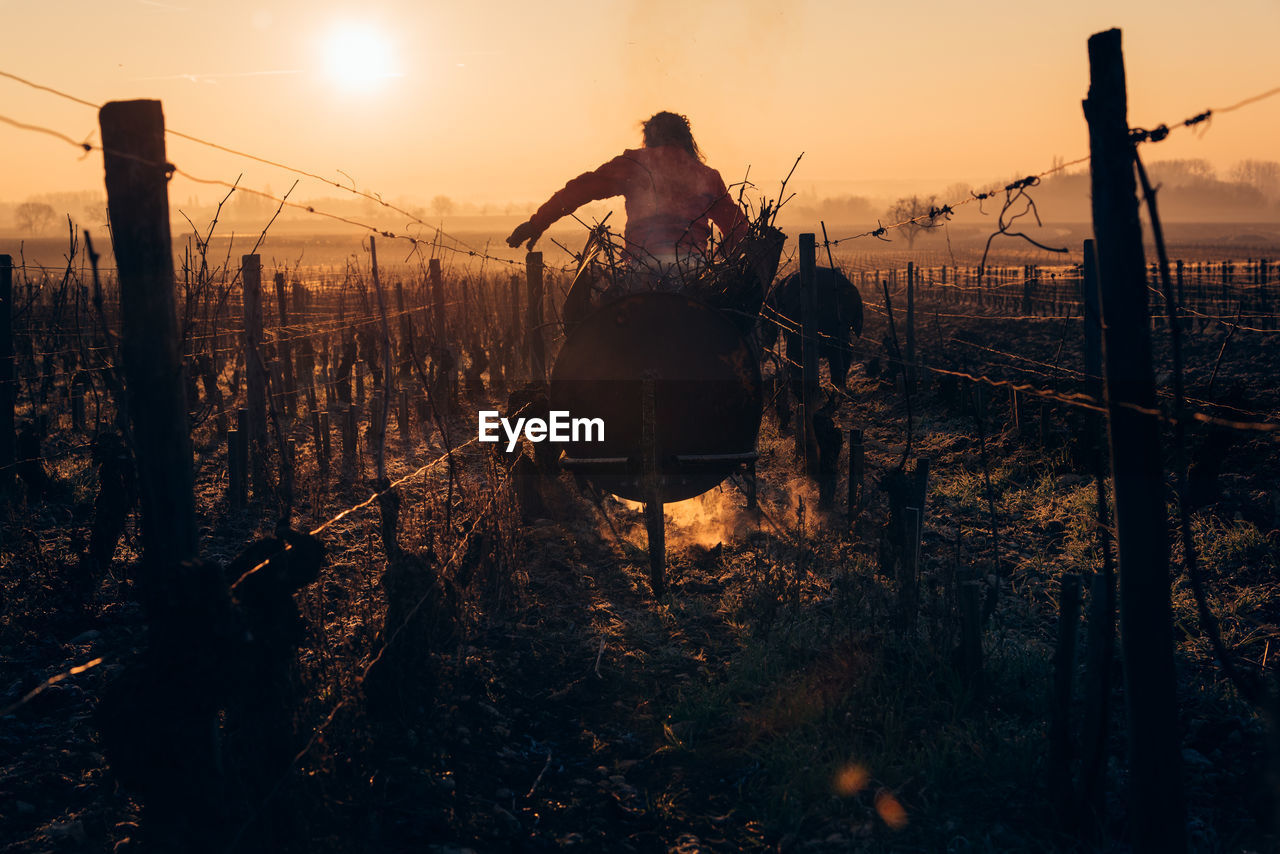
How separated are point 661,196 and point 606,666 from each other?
3.79 meters

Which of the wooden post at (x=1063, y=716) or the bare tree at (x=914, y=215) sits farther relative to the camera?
the bare tree at (x=914, y=215)

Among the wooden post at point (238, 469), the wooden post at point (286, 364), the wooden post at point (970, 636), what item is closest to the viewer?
the wooden post at point (970, 636)

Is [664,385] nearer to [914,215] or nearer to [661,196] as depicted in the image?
[661,196]

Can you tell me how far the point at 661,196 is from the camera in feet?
23.6

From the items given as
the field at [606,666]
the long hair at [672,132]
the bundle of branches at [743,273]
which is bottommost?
the field at [606,666]

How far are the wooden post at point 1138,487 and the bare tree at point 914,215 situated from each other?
1965mm

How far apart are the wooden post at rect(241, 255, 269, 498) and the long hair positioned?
3.44 metres

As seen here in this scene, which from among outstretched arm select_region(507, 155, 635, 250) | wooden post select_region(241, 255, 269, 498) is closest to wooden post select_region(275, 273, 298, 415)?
wooden post select_region(241, 255, 269, 498)

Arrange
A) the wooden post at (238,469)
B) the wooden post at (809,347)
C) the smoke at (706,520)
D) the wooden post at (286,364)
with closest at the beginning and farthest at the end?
the smoke at (706,520) → the wooden post at (238,469) → the wooden post at (809,347) → the wooden post at (286,364)

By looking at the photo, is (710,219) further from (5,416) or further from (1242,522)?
(5,416)

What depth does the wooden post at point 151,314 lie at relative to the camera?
106 inches

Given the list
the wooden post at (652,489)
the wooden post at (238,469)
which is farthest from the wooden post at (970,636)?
the wooden post at (238,469)

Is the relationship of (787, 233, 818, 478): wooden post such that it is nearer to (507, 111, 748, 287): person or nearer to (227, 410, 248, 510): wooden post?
(507, 111, 748, 287): person

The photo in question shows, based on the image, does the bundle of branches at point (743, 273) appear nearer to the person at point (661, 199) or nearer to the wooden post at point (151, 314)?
the person at point (661, 199)
